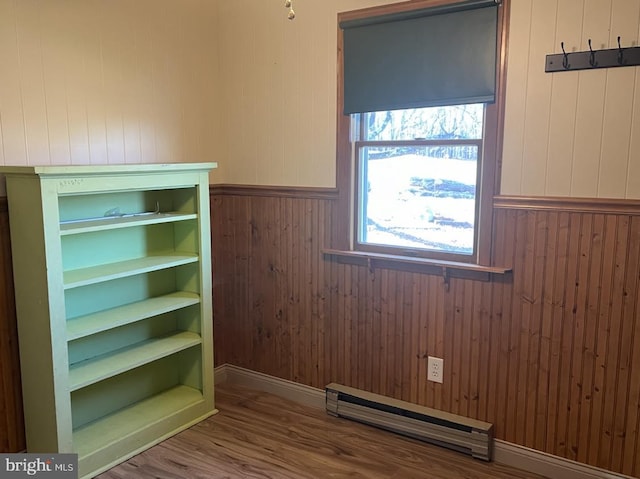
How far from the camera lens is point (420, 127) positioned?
2975 millimetres

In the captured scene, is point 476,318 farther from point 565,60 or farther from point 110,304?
point 110,304

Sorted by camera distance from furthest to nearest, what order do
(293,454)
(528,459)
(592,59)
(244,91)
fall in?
(244,91), (293,454), (528,459), (592,59)

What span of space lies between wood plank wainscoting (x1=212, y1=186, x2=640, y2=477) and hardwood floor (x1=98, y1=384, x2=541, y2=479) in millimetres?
255

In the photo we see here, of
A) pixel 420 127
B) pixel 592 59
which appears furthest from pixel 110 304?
pixel 592 59

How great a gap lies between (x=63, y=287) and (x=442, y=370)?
77.6 inches

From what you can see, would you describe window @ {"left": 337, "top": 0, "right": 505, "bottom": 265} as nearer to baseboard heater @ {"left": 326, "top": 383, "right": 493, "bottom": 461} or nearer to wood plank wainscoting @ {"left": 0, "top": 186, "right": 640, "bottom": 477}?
wood plank wainscoting @ {"left": 0, "top": 186, "right": 640, "bottom": 477}

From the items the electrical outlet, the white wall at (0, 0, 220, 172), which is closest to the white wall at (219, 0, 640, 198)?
the white wall at (0, 0, 220, 172)

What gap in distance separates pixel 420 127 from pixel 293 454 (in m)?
1.87

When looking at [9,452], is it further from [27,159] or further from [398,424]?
[398,424]

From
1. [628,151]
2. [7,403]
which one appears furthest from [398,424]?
[7,403]

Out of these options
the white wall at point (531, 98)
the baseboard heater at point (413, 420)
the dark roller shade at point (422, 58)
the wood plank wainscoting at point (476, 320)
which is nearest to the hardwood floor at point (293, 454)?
the baseboard heater at point (413, 420)

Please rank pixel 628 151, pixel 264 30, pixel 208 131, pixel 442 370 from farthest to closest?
1. pixel 208 131
2. pixel 264 30
3. pixel 442 370
4. pixel 628 151

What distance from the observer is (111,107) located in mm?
3041

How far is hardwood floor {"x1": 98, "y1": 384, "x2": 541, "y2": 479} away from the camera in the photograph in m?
2.77
